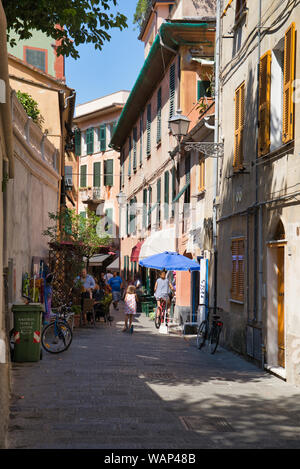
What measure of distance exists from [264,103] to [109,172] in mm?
35871

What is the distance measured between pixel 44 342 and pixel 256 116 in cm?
626

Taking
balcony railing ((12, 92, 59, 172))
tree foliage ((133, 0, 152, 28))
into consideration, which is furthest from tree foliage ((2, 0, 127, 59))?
tree foliage ((133, 0, 152, 28))

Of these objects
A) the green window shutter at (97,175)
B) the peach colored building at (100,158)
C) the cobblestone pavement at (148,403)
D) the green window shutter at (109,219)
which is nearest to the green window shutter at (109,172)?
the peach colored building at (100,158)

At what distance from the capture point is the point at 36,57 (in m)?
34.3

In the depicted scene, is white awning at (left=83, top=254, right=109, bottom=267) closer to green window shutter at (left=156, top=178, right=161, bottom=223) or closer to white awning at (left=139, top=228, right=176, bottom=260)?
green window shutter at (left=156, top=178, right=161, bottom=223)

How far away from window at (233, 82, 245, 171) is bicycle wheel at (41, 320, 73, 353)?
5073mm

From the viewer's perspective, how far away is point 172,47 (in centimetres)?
2389

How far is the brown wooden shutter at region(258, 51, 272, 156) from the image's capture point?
12.7m

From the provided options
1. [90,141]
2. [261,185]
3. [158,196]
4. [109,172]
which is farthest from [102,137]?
[261,185]

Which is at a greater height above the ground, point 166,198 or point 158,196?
point 158,196

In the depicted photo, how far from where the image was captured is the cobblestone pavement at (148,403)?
6980 mm

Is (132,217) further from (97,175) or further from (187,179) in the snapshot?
(187,179)
